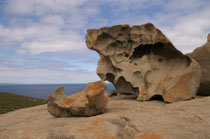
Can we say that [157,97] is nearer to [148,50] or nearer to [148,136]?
[148,50]

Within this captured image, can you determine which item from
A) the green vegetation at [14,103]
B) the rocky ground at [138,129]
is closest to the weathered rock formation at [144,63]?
the rocky ground at [138,129]

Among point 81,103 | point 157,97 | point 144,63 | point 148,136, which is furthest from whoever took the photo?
point 144,63

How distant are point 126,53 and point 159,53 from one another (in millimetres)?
1964

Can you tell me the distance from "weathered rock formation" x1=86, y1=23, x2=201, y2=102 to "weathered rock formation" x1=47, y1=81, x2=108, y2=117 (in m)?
3.70

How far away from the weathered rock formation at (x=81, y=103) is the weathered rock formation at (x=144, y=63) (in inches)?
146

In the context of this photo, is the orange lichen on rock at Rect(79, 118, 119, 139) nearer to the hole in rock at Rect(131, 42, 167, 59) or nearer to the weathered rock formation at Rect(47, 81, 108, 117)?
the weathered rock formation at Rect(47, 81, 108, 117)

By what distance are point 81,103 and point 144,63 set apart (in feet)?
16.2

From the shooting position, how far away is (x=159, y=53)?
33.0 feet

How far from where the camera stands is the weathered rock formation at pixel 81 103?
6.14 m

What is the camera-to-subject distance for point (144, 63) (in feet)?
32.7

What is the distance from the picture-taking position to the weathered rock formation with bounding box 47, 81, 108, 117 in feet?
20.2

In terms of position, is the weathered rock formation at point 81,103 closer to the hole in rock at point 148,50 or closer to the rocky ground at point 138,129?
the rocky ground at point 138,129

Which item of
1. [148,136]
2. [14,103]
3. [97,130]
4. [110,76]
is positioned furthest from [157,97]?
[14,103]

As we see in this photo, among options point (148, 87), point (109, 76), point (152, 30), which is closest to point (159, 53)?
point (152, 30)
